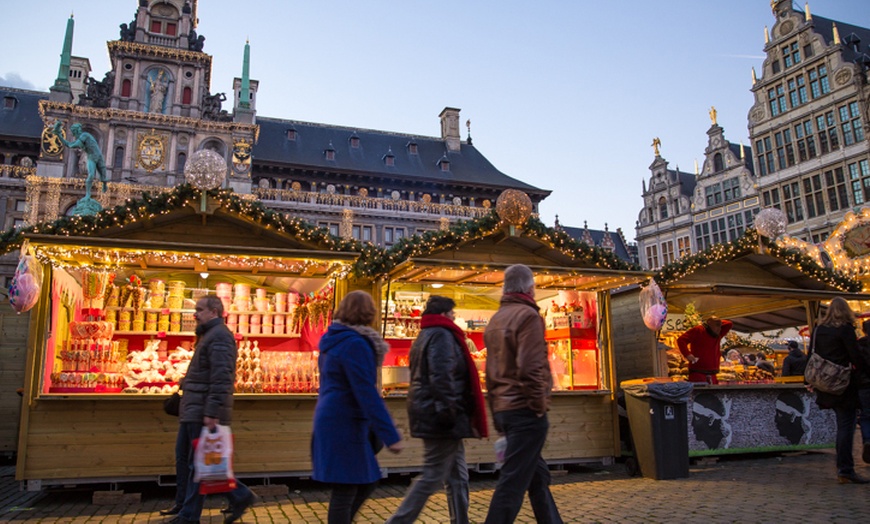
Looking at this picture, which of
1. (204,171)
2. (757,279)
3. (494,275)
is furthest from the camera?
(757,279)

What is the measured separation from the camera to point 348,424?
3504 mm

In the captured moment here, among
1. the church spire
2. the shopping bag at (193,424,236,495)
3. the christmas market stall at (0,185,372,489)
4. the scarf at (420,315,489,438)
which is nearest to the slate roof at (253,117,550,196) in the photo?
the church spire

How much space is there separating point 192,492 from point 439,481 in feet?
6.35

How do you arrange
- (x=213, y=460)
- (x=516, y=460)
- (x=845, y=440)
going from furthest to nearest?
(x=845, y=440)
(x=213, y=460)
(x=516, y=460)

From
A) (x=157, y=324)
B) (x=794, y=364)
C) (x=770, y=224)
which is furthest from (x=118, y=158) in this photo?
(x=794, y=364)

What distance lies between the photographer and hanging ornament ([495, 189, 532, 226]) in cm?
834

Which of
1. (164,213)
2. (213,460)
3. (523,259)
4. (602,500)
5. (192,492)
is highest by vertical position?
(164,213)

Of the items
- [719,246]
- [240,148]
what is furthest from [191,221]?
[240,148]

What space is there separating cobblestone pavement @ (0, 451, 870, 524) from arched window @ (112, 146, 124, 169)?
100 feet

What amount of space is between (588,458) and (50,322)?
645 centimetres

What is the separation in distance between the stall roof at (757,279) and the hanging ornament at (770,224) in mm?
150

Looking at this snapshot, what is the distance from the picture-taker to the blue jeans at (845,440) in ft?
20.8

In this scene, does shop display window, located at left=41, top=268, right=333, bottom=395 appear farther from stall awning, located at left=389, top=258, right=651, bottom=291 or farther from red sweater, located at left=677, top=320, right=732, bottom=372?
red sweater, located at left=677, top=320, right=732, bottom=372

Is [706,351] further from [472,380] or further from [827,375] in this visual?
[472,380]
